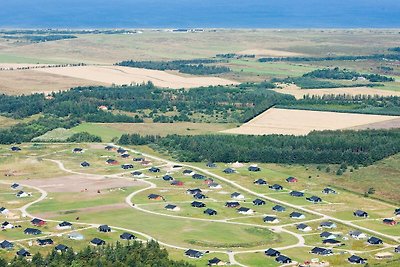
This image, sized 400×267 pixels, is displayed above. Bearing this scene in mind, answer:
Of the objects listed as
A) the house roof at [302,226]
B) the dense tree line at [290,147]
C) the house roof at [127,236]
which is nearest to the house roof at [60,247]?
the house roof at [127,236]

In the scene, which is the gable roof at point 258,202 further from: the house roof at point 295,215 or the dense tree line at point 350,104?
the dense tree line at point 350,104

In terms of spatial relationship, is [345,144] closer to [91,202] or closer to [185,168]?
[185,168]

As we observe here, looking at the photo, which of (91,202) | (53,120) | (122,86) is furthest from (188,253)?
(122,86)

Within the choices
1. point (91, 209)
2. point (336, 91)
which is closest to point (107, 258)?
point (91, 209)

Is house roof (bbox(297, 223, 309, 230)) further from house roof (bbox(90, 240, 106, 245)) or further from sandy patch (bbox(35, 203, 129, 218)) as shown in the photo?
house roof (bbox(90, 240, 106, 245))

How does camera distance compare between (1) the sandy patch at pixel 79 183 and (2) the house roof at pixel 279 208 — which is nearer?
(2) the house roof at pixel 279 208

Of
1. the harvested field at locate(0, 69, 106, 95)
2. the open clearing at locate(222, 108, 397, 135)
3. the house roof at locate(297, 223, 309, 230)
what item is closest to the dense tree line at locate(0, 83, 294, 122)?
the open clearing at locate(222, 108, 397, 135)
